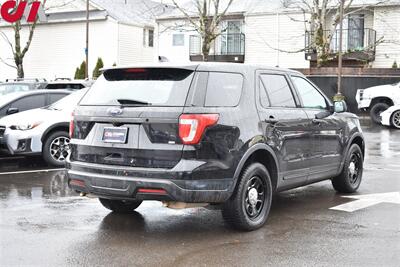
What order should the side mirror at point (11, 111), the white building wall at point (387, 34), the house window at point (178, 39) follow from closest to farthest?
the side mirror at point (11, 111) < the white building wall at point (387, 34) < the house window at point (178, 39)

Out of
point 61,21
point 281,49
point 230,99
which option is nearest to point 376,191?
point 230,99

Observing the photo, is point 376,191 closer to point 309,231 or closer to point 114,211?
point 309,231

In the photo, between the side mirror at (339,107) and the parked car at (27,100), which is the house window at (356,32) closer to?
the parked car at (27,100)

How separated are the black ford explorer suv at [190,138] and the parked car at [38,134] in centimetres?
420

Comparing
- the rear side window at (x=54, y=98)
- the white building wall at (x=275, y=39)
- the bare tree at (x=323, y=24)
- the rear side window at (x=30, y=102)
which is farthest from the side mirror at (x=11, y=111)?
the white building wall at (x=275, y=39)

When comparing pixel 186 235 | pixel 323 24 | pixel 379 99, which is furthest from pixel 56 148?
pixel 323 24

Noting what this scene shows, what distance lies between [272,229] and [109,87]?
92.6 inches

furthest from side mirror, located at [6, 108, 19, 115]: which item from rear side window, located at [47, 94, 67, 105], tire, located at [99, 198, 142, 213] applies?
tire, located at [99, 198, 142, 213]

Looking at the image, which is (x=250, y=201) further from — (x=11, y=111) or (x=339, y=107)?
(x=11, y=111)

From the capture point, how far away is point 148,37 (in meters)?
40.3

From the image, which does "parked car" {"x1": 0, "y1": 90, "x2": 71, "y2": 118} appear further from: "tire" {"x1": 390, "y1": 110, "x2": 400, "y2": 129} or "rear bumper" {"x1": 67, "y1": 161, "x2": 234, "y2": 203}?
"tire" {"x1": 390, "y1": 110, "x2": 400, "y2": 129}

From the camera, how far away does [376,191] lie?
29.1 feet

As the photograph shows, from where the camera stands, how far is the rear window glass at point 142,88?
604 centimetres

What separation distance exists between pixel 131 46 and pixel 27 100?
2626cm
